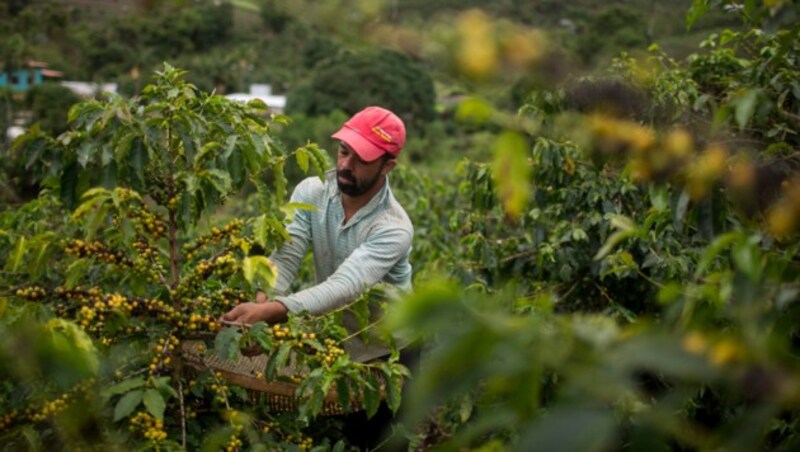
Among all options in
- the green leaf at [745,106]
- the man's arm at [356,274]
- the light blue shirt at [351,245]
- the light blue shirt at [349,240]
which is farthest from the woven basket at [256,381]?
the green leaf at [745,106]

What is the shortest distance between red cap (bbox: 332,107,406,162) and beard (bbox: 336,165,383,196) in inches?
3.3

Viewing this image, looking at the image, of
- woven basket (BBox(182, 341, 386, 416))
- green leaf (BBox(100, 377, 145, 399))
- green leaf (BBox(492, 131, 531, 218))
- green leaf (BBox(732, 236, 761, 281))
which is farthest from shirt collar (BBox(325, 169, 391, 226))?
green leaf (BBox(492, 131, 531, 218))

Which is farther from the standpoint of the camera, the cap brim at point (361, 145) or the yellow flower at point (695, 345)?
the cap brim at point (361, 145)

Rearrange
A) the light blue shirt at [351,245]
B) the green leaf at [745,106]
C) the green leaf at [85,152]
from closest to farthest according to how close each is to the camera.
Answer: the green leaf at [745,106] → the green leaf at [85,152] → the light blue shirt at [351,245]

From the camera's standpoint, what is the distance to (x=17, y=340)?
1337 millimetres

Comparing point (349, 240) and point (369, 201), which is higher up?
point (369, 201)

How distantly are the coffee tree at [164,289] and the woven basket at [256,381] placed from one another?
2 cm

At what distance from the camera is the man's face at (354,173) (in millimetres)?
3059

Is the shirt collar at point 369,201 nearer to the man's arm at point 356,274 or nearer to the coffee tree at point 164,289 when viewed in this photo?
the man's arm at point 356,274

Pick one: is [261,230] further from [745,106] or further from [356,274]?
[745,106]

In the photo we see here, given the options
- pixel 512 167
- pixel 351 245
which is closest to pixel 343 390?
pixel 351 245

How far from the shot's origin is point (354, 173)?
3.06m

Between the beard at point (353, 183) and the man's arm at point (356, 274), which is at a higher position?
the beard at point (353, 183)

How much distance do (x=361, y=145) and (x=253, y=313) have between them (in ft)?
2.95
